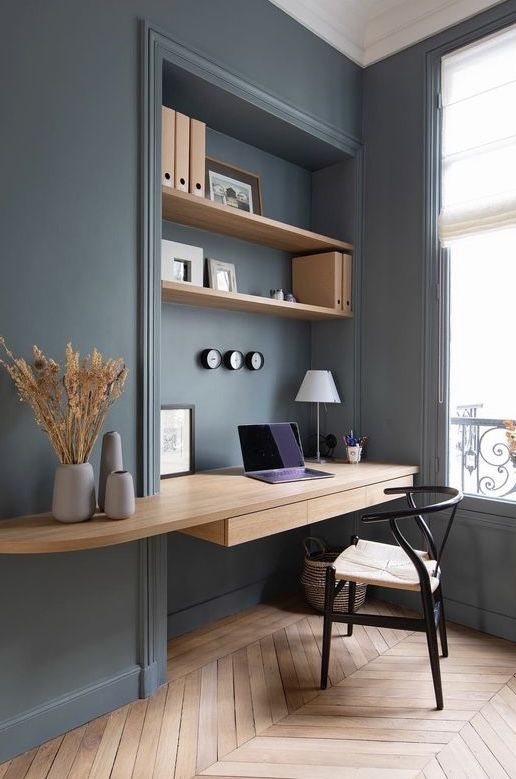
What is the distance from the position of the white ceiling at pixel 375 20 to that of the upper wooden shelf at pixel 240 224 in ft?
3.32

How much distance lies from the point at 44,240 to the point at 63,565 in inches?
43.7

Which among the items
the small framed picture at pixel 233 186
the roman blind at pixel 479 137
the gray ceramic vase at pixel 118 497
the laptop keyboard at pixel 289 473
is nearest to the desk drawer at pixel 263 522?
the laptop keyboard at pixel 289 473

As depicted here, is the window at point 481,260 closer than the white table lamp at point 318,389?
Yes

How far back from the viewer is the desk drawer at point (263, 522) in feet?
6.23

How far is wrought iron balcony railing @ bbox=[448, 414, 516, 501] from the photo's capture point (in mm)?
2600

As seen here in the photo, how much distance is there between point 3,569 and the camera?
174 centimetres

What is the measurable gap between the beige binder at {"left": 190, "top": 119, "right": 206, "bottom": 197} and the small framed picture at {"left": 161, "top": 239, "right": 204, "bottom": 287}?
10.3 inches

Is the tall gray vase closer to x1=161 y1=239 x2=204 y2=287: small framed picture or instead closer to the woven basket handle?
x1=161 y1=239 x2=204 y2=287: small framed picture

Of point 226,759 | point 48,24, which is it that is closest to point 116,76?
point 48,24

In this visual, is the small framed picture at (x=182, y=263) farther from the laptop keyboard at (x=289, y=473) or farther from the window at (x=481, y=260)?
the window at (x=481, y=260)

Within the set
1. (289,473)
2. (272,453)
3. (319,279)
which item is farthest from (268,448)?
(319,279)

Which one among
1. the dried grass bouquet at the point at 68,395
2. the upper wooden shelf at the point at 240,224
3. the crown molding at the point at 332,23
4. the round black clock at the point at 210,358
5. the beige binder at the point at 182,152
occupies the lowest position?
the dried grass bouquet at the point at 68,395

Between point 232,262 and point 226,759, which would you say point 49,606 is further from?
point 232,262

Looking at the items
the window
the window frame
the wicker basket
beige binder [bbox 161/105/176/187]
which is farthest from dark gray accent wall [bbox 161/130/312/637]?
the window
